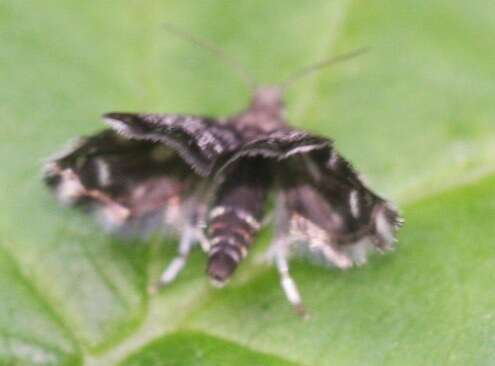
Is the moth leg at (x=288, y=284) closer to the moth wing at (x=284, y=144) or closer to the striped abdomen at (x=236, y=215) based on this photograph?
the striped abdomen at (x=236, y=215)

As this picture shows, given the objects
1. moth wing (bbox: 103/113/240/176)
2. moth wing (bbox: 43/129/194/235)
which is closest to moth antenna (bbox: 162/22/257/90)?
moth wing (bbox: 43/129/194/235)

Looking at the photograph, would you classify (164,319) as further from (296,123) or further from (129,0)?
(129,0)

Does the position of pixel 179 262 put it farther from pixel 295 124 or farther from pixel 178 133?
pixel 295 124

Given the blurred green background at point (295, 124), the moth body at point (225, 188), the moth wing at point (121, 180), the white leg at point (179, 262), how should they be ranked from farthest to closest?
the moth wing at point (121, 180), the white leg at point (179, 262), the moth body at point (225, 188), the blurred green background at point (295, 124)

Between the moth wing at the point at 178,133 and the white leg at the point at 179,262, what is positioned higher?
the moth wing at the point at 178,133

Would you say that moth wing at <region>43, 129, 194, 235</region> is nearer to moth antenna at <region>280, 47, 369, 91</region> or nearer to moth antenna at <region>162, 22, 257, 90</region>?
moth antenna at <region>162, 22, 257, 90</region>

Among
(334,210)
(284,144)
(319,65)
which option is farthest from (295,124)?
(284,144)

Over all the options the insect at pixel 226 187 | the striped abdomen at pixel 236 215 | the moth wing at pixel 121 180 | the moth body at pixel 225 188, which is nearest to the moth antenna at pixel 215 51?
the insect at pixel 226 187
